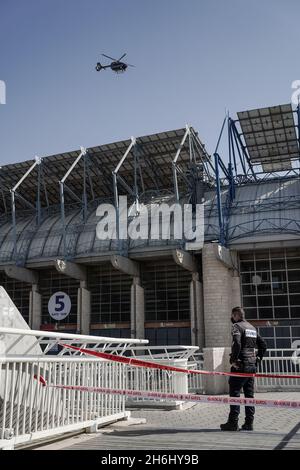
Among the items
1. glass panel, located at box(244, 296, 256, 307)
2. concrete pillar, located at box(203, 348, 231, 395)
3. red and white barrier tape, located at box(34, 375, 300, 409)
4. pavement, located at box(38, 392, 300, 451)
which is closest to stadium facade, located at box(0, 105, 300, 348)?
glass panel, located at box(244, 296, 256, 307)

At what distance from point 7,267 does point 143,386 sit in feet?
69.4

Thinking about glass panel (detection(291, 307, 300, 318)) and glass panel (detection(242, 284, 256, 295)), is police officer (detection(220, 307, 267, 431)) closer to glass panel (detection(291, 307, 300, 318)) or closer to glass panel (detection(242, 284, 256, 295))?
glass panel (detection(291, 307, 300, 318))

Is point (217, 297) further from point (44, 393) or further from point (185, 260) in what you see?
point (44, 393)

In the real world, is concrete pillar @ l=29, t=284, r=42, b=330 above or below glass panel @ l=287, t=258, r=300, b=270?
below

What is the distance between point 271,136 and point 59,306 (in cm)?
1862

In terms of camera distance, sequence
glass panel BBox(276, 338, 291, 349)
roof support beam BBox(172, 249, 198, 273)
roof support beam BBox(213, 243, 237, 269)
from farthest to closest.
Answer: roof support beam BBox(172, 249, 198, 273), glass panel BBox(276, 338, 291, 349), roof support beam BBox(213, 243, 237, 269)

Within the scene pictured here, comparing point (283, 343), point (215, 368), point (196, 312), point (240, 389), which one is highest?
point (196, 312)

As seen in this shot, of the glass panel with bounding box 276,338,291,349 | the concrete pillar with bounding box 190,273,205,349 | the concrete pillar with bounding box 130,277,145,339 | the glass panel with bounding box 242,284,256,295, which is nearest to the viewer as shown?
the glass panel with bounding box 276,338,291,349

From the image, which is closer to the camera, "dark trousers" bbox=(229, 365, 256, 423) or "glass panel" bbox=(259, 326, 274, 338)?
"dark trousers" bbox=(229, 365, 256, 423)

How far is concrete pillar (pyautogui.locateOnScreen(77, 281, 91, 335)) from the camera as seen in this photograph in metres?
29.3

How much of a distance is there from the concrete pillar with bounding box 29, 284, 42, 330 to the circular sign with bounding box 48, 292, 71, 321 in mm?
847

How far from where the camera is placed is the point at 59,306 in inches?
1231

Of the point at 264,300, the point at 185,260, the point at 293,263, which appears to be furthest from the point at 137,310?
the point at 293,263

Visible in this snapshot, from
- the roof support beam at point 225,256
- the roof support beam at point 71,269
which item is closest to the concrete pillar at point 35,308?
the roof support beam at point 71,269
